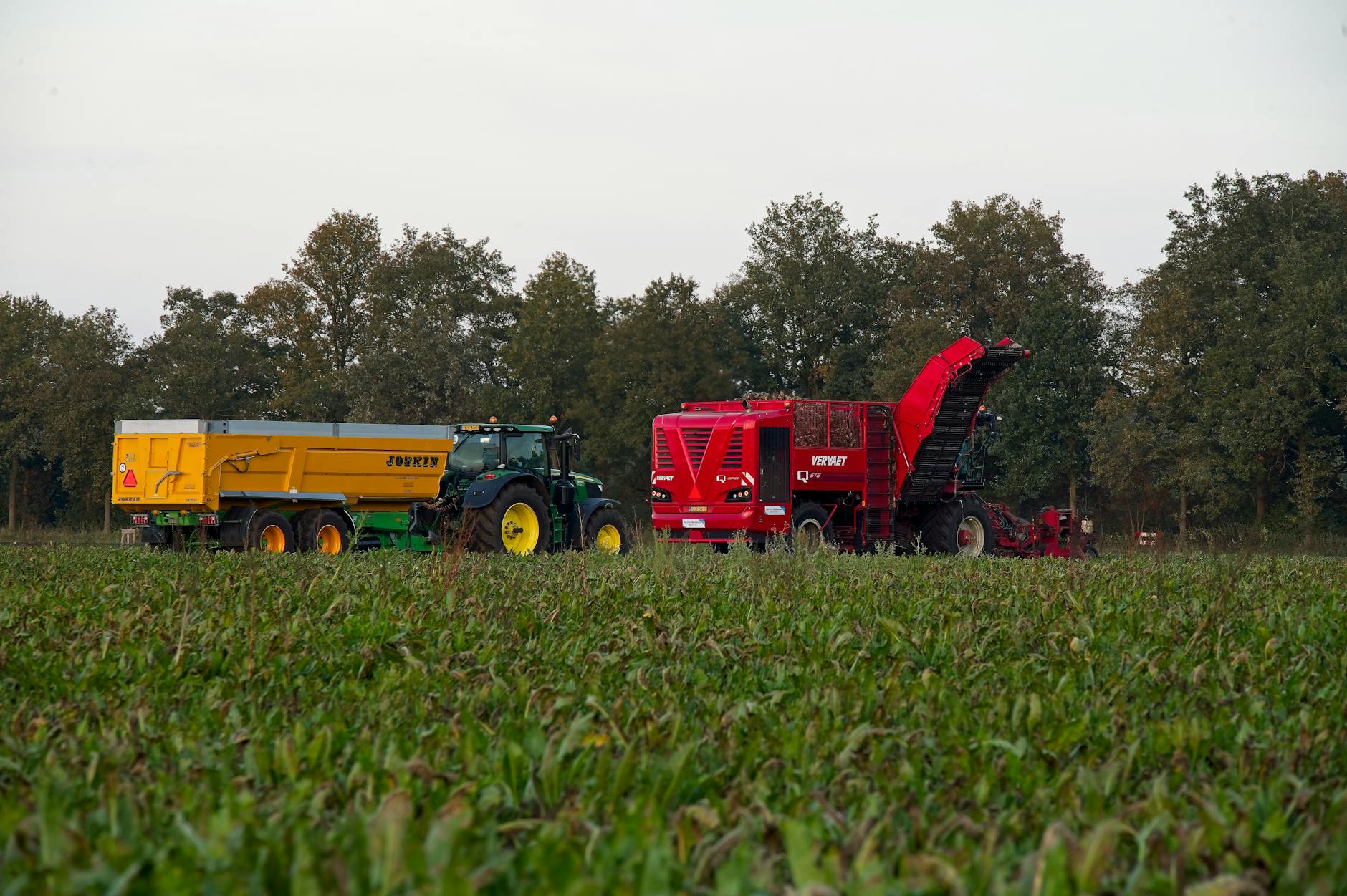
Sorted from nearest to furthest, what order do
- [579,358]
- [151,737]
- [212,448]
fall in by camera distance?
[151,737], [212,448], [579,358]

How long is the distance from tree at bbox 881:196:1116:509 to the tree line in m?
0.12

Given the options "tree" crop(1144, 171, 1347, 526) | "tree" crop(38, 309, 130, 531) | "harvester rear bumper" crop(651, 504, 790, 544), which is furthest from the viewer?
"tree" crop(38, 309, 130, 531)

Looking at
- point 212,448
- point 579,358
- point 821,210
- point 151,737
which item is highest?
point 821,210

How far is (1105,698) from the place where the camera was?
214 inches

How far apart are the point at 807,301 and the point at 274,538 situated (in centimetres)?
4039

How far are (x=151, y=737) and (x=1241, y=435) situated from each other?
4145cm

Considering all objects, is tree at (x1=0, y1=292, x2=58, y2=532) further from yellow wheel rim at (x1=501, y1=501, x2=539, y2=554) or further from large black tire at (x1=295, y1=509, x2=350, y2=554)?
yellow wheel rim at (x1=501, y1=501, x2=539, y2=554)

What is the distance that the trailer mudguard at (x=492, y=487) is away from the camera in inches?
791

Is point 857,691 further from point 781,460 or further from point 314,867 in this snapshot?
point 781,460

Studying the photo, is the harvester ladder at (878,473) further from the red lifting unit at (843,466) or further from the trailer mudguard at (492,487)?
the trailer mudguard at (492,487)

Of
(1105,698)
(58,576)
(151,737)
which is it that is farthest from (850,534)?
(151,737)

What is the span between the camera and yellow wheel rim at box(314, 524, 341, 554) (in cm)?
2148

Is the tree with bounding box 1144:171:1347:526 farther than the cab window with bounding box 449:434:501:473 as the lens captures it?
Yes

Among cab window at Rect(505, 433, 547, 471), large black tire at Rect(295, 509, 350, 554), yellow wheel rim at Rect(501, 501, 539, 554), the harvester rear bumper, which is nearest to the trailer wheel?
large black tire at Rect(295, 509, 350, 554)
